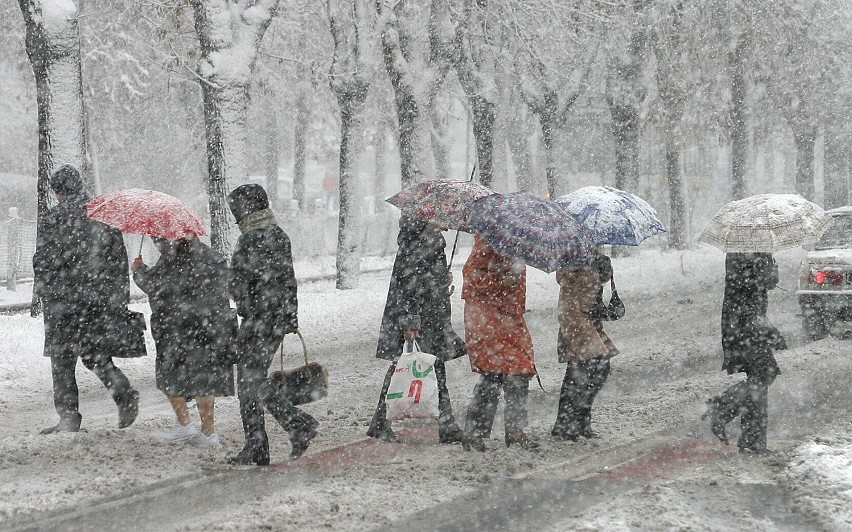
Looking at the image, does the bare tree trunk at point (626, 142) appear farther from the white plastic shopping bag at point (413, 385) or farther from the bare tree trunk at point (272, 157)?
the white plastic shopping bag at point (413, 385)

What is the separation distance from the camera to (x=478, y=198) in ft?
23.9

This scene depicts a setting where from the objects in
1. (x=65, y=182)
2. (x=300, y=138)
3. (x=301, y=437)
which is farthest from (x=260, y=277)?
(x=300, y=138)

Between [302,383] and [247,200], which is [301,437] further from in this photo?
[247,200]

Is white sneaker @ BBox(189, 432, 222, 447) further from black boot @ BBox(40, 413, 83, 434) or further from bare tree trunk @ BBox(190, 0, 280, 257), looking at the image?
bare tree trunk @ BBox(190, 0, 280, 257)

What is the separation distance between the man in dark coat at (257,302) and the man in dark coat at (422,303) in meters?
0.83

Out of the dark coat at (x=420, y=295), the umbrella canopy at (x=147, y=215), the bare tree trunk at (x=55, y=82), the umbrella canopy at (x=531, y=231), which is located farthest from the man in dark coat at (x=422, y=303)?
the bare tree trunk at (x=55, y=82)

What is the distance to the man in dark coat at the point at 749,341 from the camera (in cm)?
716

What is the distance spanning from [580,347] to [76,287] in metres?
3.97

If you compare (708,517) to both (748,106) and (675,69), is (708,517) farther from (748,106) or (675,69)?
(748,106)

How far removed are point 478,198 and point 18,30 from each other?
68.4 feet

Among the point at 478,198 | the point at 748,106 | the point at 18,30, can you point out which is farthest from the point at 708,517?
the point at 748,106

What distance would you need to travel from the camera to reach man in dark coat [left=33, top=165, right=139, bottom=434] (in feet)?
25.9

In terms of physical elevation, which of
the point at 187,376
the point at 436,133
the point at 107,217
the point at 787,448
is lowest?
the point at 787,448

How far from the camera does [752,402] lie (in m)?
7.40
